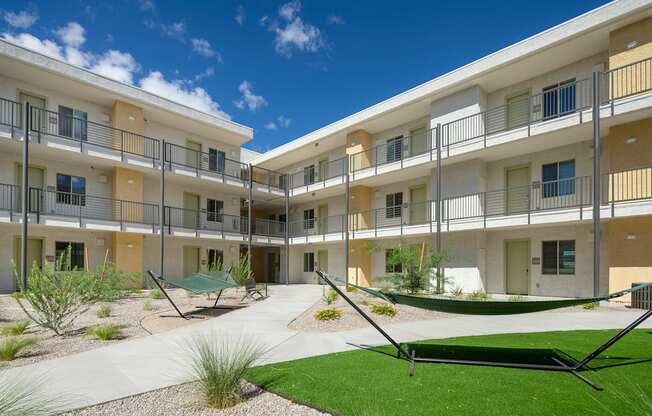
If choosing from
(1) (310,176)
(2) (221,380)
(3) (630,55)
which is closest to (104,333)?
(2) (221,380)

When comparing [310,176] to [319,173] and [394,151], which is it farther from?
[394,151]

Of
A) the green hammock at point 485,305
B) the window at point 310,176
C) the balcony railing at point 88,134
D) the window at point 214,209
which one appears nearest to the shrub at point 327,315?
the green hammock at point 485,305

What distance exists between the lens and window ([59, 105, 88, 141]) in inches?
710

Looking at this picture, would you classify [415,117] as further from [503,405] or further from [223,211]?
[503,405]

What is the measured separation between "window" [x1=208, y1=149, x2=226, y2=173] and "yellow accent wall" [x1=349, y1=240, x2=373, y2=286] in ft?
32.9

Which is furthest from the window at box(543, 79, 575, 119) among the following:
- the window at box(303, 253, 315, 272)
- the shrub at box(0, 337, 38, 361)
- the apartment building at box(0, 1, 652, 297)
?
the shrub at box(0, 337, 38, 361)

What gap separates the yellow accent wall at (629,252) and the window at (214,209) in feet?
64.7

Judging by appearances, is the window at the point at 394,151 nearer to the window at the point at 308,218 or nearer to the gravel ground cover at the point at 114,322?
the window at the point at 308,218

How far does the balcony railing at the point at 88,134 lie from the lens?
55.6 ft

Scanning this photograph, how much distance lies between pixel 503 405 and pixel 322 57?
20.8 m

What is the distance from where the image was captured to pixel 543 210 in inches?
558

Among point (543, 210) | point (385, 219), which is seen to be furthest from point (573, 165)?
point (385, 219)

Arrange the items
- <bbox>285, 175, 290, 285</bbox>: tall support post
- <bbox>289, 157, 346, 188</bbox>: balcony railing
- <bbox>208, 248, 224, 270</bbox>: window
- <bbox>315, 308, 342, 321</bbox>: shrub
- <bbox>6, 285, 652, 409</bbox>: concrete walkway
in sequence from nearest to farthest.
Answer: <bbox>6, 285, 652, 409</bbox>: concrete walkway → <bbox>315, 308, 342, 321</bbox>: shrub → <bbox>208, 248, 224, 270</bbox>: window → <bbox>285, 175, 290, 285</bbox>: tall support post → <bbox>289, 157, 346, 188</bbox>: balcony railing

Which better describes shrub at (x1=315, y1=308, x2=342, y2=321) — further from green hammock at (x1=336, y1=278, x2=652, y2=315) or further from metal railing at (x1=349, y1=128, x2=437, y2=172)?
metal railing at (x1=349, y1=128, x2=437, y2=172)
